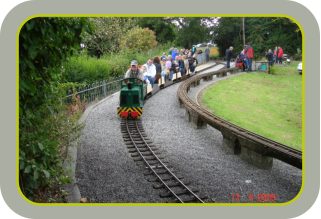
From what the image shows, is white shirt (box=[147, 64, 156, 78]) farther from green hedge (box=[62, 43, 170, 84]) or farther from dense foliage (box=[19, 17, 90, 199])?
dense foliage (box=[19, 17, 90, 199])

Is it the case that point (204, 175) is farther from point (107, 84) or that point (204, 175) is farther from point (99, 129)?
point (107, 84)

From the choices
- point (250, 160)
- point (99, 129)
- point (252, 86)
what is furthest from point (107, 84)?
point (250, 160)

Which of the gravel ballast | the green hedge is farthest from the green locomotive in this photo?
the green hedge

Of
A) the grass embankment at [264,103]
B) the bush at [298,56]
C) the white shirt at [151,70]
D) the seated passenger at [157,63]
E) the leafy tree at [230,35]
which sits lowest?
the grass embankment at [264,103]

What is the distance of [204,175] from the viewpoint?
6520mm

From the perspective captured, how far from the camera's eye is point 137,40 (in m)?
25.2

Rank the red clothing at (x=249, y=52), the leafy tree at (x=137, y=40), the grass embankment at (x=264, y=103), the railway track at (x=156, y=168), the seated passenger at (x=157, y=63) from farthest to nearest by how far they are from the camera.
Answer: the leafy tree at (x=137, y=40)
the red clothing at (x=249, y=52)
the seated passenger at (x=157, y=63)
the grass embankment at (x=264, y=103)
the railway track at (x=156, y=168)

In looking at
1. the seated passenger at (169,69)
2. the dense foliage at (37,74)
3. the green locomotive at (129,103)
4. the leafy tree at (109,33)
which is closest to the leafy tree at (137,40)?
the leafy tree at (109,33)

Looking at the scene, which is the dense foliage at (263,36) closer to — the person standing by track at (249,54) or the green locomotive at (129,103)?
the person standing by track at (249,54)

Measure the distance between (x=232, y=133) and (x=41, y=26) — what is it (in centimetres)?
572

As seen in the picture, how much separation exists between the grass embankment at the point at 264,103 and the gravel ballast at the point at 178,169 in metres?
2.49

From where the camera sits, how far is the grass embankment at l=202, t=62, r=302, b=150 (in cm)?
1098

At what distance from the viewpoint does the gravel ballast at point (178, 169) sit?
18.6 ft

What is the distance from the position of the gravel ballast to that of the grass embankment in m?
2.49
